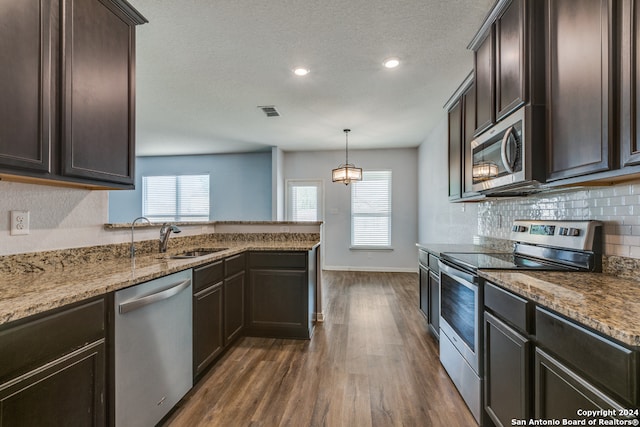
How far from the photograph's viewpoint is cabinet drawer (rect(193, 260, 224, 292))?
6.52 feet

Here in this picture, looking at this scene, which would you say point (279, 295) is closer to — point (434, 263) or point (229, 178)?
point (434, 263)

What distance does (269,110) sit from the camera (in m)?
3.92

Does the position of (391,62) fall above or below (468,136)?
above

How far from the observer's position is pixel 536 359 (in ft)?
3.75

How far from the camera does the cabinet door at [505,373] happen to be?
3.95 feet

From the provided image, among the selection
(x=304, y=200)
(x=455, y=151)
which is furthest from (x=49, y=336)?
(x=304, y=200)

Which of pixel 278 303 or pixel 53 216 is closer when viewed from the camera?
pixel 53 216

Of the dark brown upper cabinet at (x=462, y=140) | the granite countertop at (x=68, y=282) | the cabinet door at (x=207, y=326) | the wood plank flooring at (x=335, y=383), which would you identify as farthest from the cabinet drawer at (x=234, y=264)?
the dark brown upper cabinet at (x=462, y=140)

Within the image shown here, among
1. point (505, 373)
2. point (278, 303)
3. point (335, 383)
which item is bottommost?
point (335, 383)

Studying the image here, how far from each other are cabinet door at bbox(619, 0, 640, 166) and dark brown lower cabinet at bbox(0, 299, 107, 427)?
228 centimetres

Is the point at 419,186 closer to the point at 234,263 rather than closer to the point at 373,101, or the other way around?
the point at 373,101

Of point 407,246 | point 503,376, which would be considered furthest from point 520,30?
point 407,246

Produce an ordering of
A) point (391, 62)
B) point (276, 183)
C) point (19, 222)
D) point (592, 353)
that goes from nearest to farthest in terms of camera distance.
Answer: point (592, 353)
point (19, 222)
point (391, 62)
point (276, 183)

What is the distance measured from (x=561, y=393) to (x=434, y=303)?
1.69m
